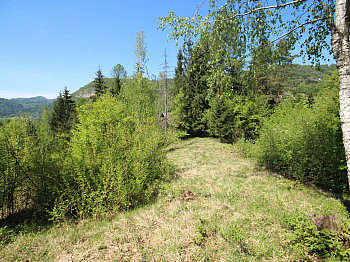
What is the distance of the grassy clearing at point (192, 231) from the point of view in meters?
2.76

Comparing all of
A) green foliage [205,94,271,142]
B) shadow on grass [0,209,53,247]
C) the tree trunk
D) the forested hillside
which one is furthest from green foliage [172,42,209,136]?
the tree trunk

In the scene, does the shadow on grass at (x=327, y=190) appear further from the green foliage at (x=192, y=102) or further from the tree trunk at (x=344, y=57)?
the green foliage at (x=192, y=102)

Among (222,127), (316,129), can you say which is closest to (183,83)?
(222,127)

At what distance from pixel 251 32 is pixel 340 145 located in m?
4.43

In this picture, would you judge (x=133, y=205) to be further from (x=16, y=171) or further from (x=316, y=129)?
(x=316, y=129)

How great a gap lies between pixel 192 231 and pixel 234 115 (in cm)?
1692

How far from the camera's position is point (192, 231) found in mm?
3336

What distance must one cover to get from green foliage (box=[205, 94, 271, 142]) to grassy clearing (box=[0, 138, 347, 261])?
11.5 meters

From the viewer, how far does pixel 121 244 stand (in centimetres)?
308

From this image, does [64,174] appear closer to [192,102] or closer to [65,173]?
[65,173]

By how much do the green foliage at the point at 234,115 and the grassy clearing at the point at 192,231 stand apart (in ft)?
37.8

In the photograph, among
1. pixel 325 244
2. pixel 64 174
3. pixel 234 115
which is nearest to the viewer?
pixel 325 244

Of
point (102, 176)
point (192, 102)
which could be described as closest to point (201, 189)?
point (102, 176)

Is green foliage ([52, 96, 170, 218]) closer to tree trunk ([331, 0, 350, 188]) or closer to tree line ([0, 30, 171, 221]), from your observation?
tree line ([0, 30, 171, 221])
